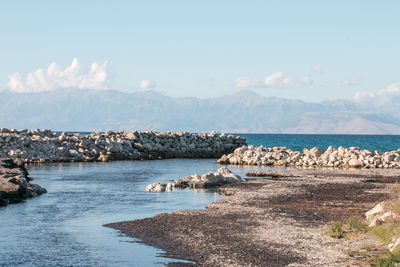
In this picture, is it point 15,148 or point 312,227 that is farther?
point 15,148

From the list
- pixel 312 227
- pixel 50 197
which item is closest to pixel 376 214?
pixel 312 227

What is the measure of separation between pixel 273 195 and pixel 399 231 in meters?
11.2

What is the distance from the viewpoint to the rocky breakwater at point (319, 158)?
46344 mm

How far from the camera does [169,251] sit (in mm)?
15266

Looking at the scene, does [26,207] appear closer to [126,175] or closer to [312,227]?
[312,227]

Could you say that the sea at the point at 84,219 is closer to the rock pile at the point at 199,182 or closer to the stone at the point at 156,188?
the stone at the point at 156,188

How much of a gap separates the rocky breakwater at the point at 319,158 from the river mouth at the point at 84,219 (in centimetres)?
1661

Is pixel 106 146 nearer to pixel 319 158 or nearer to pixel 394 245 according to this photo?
pixel 319 158

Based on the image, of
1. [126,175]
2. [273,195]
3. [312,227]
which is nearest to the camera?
[312,227]

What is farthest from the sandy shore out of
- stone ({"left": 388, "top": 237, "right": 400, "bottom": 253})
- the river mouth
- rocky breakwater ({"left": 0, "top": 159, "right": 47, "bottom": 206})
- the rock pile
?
rocky breakwater ({"left": 0, "top": 159, "right": 47, "bottom": 206})


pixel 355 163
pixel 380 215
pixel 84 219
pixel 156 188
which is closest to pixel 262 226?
pixel 380 215

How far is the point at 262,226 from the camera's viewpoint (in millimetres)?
18266

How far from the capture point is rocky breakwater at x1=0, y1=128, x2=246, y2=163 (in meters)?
52.5

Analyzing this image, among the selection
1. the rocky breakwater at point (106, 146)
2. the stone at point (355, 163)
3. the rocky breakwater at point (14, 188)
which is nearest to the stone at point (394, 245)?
the rocky breakwater at point (14, 188)
